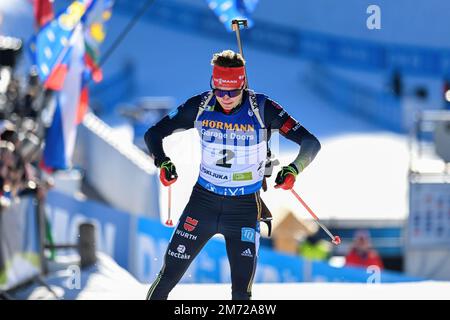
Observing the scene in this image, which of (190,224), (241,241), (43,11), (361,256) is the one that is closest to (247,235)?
(241,241)

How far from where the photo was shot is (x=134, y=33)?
109 ft

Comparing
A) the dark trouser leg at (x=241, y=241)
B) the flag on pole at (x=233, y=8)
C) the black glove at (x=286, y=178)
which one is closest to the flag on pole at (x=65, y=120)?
the flag on pole at (x=233, y=8)

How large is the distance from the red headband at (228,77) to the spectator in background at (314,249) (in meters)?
8.28

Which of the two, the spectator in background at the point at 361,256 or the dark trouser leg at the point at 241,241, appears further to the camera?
the spectator in background at the point at 361,256

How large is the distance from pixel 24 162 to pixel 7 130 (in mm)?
439

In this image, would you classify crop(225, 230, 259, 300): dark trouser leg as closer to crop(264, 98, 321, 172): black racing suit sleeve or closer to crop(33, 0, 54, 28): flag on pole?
crop(264, 98, 321, 172): black racing suit sleeve

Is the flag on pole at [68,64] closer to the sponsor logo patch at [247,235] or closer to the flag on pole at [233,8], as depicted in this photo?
the flag on pole at [233,8]

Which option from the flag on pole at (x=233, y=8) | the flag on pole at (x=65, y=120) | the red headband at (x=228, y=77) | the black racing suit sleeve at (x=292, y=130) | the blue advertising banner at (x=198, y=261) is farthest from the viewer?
the flag on pole at (x=65, y=120)

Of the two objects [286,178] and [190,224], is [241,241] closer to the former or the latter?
[190,224]

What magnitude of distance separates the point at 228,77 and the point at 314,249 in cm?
875

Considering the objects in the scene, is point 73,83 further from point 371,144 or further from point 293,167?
point 371,144

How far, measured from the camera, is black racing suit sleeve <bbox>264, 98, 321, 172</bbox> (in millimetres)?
6699

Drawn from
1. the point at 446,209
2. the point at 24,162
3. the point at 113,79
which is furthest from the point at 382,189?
the point at 113,79

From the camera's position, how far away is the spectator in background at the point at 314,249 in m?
14.9
